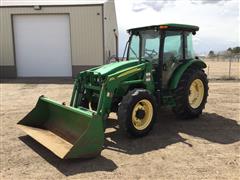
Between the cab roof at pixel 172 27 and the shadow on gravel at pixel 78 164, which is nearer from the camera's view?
the shadow on gravel at pixel 78 164

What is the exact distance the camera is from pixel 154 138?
627 cm

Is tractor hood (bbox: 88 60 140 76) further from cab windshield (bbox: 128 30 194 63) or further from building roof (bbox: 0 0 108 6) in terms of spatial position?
building roof (bbox: 0 0 108 6)

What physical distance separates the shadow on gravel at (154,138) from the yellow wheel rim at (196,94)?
1.22 ft

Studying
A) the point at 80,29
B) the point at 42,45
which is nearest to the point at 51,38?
the point at 42,45

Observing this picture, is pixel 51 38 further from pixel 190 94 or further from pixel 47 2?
pixel 190 94

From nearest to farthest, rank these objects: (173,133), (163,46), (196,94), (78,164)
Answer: (78,164) → (173,133) → (163,46) → (196,94)

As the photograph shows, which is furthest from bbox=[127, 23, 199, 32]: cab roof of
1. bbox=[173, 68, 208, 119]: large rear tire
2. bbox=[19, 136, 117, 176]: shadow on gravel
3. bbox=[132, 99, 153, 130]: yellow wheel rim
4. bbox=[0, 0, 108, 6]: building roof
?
bbox=[0, 0, 108, 6]: building roof

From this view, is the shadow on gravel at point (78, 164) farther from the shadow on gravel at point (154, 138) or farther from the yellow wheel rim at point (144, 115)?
the yellow wheel rim at point (144, 115)

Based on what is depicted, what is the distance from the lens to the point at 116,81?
6113 millimetres

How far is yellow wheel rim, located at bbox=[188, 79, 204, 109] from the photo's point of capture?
25.3 ft

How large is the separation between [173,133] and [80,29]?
12214mm

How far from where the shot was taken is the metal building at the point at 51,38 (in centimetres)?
1769

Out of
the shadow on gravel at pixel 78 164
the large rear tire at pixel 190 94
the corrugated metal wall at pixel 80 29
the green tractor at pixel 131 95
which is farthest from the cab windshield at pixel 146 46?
the corrugated metal wall at pixel 80 29

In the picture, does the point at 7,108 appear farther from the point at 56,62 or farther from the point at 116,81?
the point at 56,62
